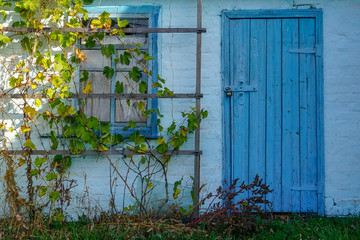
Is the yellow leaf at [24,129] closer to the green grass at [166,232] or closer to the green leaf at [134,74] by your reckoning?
the green grass at [166,232]

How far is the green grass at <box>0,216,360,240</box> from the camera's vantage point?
4238 millimetres

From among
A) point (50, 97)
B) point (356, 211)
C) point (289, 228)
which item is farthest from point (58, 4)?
point (356, 211)

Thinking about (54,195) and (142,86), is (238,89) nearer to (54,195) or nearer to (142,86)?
(142,86)

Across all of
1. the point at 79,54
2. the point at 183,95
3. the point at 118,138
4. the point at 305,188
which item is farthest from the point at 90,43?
the point at 305,188

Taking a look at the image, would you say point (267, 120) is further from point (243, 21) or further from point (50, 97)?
point (50, 97)

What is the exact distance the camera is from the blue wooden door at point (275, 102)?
16.9 feet

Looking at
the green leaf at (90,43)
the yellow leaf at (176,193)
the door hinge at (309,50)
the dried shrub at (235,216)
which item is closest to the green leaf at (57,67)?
the green leaf at (90,43)

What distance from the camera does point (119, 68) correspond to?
517 cm

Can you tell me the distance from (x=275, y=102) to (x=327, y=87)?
603 millimetres

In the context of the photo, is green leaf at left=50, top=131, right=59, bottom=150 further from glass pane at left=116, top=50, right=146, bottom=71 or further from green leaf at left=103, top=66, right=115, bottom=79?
glass pane at left=116, top=50, right=146, bottom=71

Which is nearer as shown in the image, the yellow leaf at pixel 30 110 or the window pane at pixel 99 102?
the yellow leaf at pixel 30 110

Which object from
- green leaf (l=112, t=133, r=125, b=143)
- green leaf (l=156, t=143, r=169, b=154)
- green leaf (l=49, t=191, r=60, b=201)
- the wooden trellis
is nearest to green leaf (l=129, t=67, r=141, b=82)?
the wooden trellis

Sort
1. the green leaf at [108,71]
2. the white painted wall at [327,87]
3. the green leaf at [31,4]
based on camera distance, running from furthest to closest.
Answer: the white painted wall at [327,87] < the green leaf at [108,71] < the green leaf at [31,4]

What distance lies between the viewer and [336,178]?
5.15 meters
